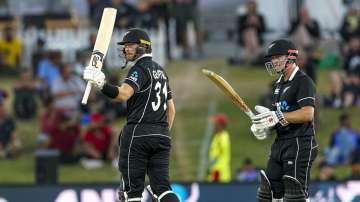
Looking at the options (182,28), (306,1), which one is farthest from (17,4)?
(306,1)

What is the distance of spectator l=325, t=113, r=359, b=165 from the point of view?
19562 millimetres

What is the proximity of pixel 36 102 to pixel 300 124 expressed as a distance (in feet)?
39.5

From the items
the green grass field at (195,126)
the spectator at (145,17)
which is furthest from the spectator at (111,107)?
the spectator at (145,17)

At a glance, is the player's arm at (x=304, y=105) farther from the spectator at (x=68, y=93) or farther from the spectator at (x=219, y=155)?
the spectator at (x=68, y=93)

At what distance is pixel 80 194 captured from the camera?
1552 cm

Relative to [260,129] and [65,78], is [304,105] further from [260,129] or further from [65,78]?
[65,78]

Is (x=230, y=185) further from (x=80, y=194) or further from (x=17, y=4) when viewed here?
(x=17, y=4)

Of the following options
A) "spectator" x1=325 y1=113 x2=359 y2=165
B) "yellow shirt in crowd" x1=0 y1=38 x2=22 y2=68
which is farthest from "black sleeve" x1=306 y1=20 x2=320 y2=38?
"yellow shirt in crowd" x1=0 y1=38 x2=22 y2=68

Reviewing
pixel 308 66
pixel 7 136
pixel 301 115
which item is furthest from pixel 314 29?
pixel 301 115

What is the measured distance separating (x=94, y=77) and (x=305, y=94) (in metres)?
2.17

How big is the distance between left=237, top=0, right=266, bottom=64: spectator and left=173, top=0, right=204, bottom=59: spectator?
74.9 inches

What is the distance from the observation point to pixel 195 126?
2238cm

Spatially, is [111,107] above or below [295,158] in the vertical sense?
above

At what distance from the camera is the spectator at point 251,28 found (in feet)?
77.8
